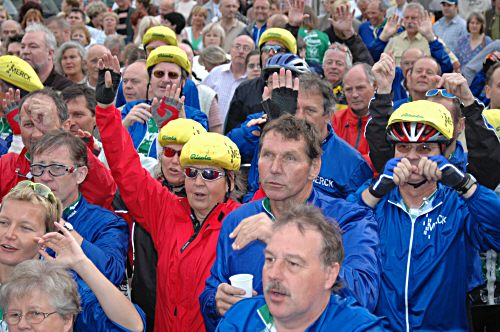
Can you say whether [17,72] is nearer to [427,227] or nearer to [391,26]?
[427,227]

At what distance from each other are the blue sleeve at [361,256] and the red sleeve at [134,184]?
136 cm

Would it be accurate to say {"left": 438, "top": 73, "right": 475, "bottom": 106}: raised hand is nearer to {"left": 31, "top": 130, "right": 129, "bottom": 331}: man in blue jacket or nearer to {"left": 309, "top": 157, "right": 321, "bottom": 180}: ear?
{"left": 309, "top": 157, "right": 321, "bottom": 180}: ear

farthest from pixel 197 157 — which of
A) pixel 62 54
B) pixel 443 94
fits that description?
pixel 62 54

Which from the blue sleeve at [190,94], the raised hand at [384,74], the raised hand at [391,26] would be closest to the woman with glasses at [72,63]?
the blue sleeve at [190,94]

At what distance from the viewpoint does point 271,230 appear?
411cm

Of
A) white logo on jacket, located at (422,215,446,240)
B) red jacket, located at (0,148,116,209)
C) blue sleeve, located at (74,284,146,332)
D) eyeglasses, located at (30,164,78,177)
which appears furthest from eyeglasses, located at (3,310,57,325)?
white logo on jacket, located at (422,215,446,240)

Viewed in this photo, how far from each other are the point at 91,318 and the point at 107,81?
1.81 metres

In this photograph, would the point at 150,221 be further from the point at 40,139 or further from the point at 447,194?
the point at 447,194

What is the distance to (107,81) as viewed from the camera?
19.4 feet

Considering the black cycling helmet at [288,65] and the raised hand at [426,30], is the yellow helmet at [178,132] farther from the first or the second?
the raised hand at [426,30]

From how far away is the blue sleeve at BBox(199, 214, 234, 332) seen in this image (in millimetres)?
4684

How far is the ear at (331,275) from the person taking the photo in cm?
379

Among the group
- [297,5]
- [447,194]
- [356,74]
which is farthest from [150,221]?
[297,5]

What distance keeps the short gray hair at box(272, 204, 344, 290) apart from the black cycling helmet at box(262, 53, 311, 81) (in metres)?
2.92
